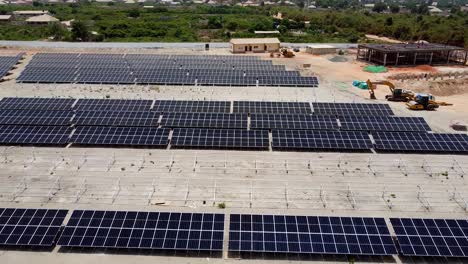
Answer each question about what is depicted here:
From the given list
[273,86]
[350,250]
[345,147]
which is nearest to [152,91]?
[273,86]

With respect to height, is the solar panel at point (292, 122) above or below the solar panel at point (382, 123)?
above

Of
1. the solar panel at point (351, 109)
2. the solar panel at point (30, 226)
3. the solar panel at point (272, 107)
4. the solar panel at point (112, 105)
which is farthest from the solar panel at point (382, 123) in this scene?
the solar panel at point (30, 226)

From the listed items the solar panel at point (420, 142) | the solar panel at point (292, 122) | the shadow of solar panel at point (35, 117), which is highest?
the shadow of solar panel at point (35, 117)

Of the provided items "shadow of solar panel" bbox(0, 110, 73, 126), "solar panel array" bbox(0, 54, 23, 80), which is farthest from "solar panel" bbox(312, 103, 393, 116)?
"solar panel array" bbox(0, 54, 23, 80)

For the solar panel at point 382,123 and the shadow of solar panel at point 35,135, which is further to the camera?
the solar panel at point 382,123

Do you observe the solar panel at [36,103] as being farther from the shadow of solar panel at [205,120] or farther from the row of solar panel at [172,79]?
the shadow of solar panel at [205,120]

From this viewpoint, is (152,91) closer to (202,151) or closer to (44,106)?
(44,106)

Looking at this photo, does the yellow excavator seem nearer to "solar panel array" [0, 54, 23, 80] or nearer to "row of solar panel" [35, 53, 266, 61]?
"row of solar panel" [35, 53, 266, 61]
